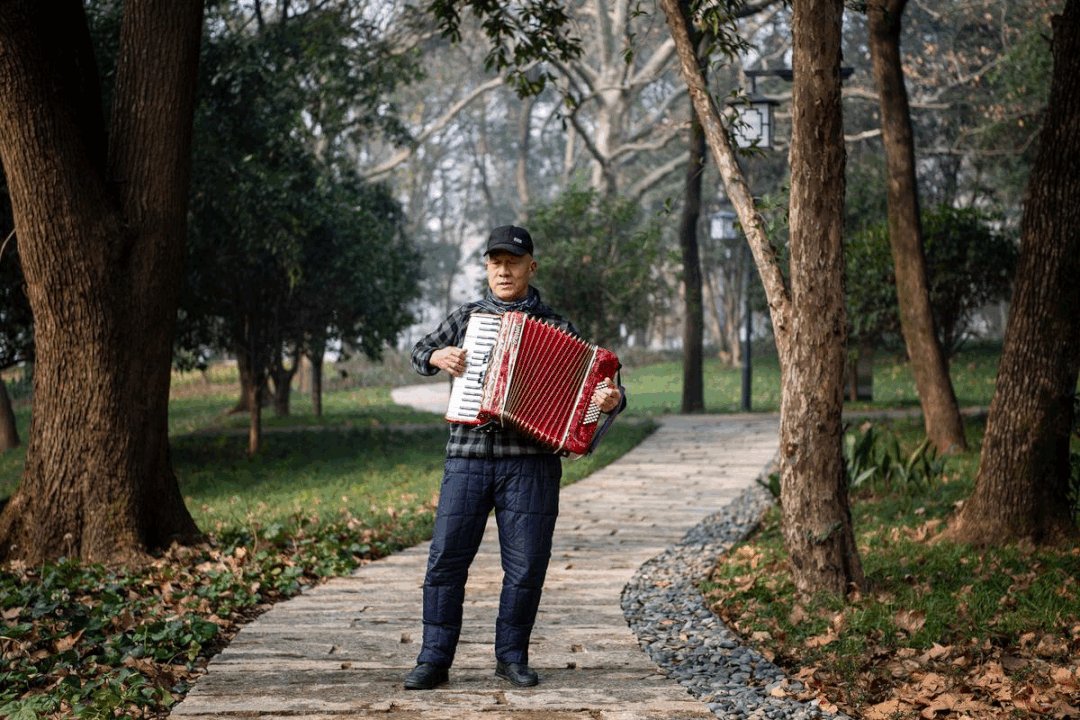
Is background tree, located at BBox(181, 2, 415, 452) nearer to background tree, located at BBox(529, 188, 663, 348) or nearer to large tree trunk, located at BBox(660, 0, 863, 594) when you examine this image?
background tree, located at BBox(529, 188, 663, 348)

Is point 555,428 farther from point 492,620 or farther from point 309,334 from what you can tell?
point 309,334

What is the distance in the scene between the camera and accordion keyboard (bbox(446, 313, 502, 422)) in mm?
5520

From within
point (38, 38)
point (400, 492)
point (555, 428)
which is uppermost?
point (38, 38)

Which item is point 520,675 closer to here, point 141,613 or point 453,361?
point 453,361

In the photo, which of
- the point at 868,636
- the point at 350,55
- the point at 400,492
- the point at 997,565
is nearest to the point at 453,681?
the point at 868,636

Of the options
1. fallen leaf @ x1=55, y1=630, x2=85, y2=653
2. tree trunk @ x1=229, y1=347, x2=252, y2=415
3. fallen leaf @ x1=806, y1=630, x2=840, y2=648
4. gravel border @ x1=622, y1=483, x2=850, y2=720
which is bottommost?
gravel border @ x1=622, y1=483, x2=850, y2=720

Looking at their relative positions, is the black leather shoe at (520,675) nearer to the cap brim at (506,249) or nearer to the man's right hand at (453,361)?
the man's right hand at (453,361)

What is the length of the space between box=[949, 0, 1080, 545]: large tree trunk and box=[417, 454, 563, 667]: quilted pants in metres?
4.27

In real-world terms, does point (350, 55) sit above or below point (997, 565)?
above

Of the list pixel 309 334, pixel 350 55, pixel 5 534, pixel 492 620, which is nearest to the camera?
pixel 492 620

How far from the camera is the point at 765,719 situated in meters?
5.35

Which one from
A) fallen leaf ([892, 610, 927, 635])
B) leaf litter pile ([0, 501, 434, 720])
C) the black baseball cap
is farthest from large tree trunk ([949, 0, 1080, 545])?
leaf litter pile ([0, 501, 434, 720])

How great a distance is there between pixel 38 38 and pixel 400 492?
7.45m

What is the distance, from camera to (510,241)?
5602 millimetres
